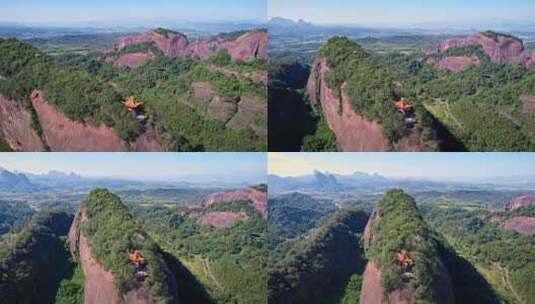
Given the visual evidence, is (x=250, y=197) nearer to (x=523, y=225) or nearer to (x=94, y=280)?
(x=94, y=280)

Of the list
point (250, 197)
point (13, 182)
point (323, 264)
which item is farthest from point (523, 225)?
point (13, 182)

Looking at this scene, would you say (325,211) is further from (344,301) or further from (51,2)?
(51,2)

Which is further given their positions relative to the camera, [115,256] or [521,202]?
[521,202]

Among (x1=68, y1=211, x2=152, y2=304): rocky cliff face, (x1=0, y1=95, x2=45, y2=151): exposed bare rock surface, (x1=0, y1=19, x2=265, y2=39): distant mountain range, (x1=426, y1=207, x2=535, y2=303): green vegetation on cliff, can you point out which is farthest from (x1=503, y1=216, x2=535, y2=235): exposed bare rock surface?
(x1=0, y1=95, x2=45, y2=151): exposed bare rock surface

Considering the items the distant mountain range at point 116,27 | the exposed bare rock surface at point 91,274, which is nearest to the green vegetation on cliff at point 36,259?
the exposed bare rock surface at point 91,274

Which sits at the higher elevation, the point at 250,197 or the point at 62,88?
the point at 62,88

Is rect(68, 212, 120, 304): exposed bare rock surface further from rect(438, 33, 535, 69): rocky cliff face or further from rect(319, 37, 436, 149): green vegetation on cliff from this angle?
rect(438, 33, 535, 69): rocky cliff face

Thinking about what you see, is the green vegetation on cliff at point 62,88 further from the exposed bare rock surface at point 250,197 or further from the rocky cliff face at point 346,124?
the rocky cliff face at point 346,124

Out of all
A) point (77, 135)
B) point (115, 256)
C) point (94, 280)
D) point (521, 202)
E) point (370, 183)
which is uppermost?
point (77, 135)
